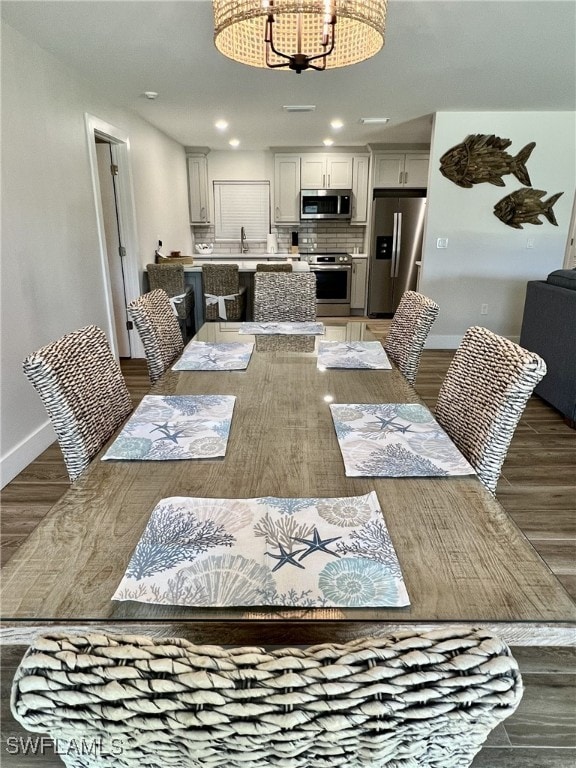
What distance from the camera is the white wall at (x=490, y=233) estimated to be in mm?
4531

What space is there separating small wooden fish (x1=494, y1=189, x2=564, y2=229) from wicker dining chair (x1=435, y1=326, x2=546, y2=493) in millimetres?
3951

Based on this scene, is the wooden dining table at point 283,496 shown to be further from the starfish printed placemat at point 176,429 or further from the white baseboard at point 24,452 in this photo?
the white baseboard at point 24,452

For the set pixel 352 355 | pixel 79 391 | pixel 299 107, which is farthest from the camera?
pixel 299 107

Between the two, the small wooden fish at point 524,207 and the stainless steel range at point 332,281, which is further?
the stainless steel range at point 332,281

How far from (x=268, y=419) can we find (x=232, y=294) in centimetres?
345

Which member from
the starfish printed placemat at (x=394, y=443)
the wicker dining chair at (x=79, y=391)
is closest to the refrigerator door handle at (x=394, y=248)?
the starfish printed placemat at (x=394, y=443)

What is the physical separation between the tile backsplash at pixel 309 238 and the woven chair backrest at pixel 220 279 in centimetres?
267

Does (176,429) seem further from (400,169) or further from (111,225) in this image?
(400,169)

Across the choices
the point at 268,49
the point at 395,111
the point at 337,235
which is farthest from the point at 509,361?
the point at 337,235

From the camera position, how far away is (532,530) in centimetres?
Result: 214

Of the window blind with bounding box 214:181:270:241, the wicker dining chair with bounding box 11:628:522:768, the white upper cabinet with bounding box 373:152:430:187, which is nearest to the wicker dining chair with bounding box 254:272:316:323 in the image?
the wicker dining chair with bounding box 11:628:522:768

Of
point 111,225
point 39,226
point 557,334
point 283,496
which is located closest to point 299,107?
point 111,225

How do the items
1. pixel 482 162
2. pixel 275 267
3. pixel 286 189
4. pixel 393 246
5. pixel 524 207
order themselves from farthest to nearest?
pixel 286 189 → pixel 393 246 → pixel 524 207 → pixel 482 162 → pixel 275 267

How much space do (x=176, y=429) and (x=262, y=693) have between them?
96 cm
